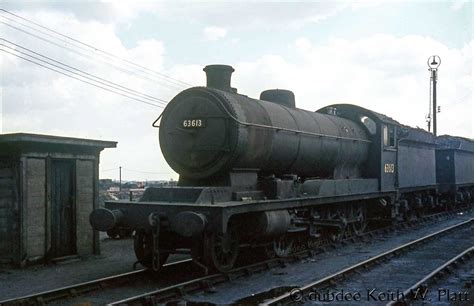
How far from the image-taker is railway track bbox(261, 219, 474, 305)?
289 inches

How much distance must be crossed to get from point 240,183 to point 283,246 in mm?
1898

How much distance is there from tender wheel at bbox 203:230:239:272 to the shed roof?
4.12 metres

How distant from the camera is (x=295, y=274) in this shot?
9.20 m

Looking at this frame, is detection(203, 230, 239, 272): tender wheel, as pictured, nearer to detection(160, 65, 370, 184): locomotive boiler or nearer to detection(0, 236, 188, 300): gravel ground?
detection(160, 65, 370, 184): locomotive boiler

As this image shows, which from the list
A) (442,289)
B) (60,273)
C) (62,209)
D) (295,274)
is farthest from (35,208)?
(442,289)

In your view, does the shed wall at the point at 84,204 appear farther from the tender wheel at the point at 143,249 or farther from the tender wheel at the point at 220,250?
the tender wheel at the point at 220,250

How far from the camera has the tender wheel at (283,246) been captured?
10.0 metres

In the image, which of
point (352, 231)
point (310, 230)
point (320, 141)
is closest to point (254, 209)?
point (310, 230)

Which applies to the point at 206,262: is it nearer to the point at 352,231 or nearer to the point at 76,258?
the point at 76,258

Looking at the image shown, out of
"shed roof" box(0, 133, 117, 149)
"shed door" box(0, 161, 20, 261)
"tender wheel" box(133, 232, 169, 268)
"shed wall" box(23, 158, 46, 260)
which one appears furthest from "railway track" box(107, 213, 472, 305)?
"shed roof" box(0, 133, 117, 149)

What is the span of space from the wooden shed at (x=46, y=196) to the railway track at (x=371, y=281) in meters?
5.31

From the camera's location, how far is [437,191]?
21.3 meters

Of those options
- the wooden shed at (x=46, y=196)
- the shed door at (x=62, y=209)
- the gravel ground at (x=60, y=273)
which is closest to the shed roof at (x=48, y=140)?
the wooden shed at (x=46, y=196)

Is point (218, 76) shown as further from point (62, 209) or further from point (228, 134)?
point (62, 209)
